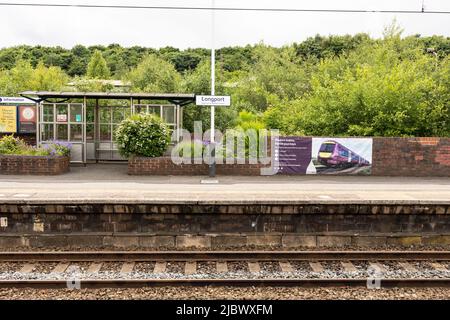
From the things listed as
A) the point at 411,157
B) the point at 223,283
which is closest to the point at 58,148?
the point at 223,283

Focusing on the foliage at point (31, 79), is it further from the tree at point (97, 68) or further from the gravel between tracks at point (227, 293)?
the gravel between tracks at point (227, 293)

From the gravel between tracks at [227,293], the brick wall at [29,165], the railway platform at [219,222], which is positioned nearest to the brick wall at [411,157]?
the railway platform at [219,222]

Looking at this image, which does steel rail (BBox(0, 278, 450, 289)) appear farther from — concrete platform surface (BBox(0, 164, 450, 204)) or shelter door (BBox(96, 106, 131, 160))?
shelter door (BBox(96, 106, 131, 160))

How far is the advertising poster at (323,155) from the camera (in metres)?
17.2

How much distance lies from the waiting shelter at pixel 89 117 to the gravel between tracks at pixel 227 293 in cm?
1153

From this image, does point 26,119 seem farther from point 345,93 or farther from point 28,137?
point 345,93

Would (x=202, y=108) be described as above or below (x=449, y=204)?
above

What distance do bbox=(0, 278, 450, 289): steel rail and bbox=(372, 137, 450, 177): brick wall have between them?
9.56 m

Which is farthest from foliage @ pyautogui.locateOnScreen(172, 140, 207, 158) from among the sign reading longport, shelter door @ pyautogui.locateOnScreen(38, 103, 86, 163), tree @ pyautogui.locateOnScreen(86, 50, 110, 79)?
tree @ pyautogui.locateOnScreen(86, 50, 110, 79)

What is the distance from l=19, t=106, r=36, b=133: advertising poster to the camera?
2259cm
